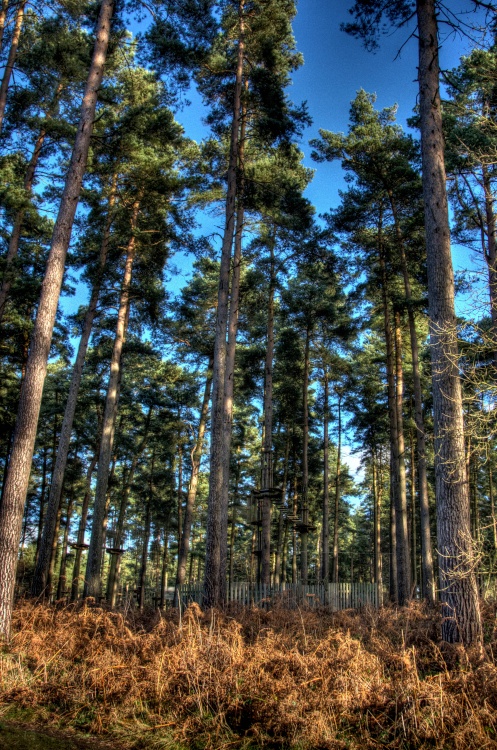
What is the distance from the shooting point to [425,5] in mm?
8406

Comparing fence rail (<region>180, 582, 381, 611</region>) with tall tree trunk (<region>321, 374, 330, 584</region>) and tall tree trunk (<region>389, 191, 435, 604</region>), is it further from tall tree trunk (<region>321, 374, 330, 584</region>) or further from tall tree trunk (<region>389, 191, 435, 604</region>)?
tall tree trunk (<region>389, 191, 435, 604</region>)

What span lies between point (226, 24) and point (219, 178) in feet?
14.4

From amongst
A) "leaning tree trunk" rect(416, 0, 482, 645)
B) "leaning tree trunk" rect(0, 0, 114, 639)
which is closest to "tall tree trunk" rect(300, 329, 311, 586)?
"leaning tree trunk" rect(416, 0, 482, 645)

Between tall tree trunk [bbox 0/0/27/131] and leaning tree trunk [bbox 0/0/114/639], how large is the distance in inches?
167

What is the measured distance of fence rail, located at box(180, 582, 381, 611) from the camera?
13633 millimetres

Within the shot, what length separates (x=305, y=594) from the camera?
14.6 meters

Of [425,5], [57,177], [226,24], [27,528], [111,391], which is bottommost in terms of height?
[27,528]

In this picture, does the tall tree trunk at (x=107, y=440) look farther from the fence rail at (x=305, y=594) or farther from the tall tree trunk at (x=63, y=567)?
the tall tree trunk at (x=63, y=567)

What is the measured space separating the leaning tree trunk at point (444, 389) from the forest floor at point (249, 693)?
677 millimetres

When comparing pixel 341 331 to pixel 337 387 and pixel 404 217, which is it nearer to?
pixel 404 217

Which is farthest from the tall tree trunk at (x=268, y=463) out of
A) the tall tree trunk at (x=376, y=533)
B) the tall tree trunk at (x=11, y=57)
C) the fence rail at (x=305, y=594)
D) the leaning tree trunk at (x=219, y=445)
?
the tall tree trunk at (x=11, y=57)

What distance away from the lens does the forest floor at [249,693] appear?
393cm

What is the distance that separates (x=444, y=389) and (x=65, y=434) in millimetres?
10779

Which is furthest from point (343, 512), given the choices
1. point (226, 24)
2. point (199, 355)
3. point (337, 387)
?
point (226, 24)
